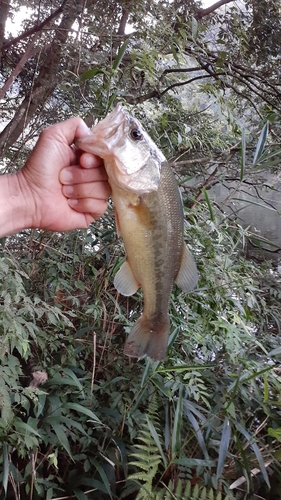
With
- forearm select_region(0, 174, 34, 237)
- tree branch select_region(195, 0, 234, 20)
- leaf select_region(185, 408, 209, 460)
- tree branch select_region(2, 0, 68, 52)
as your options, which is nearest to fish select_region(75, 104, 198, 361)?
forearm select_region(0, 174, 34, 237)

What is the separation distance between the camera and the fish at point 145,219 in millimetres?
1345

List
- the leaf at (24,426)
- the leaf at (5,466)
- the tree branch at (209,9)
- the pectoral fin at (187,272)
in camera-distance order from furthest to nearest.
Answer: the tree branch at (209,9)
the leaf at (24,426)
the leaf at (5,466)
the pectoral fin at (187,272)

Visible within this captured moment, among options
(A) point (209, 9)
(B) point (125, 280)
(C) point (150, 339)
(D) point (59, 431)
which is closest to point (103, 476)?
(D) point (59, 431)

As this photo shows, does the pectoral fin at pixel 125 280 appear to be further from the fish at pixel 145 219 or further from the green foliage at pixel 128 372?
the green foliage at pixel 128 372

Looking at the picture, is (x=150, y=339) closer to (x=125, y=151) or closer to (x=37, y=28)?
(x=125, y=151)

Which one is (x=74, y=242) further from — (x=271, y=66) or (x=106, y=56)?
(x=271, y=66)

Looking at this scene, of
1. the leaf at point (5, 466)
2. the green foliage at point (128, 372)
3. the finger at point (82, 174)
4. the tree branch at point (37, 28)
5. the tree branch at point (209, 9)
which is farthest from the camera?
the tree branch at point (209, 9)

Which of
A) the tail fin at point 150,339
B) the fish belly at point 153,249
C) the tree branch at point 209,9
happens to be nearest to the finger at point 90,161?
the fish belly at point 153,249

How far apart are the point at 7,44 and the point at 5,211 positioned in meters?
3.70

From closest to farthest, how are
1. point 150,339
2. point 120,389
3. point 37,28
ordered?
point 150,339, point 120,389, point 37,28

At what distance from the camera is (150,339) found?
65.2 inches

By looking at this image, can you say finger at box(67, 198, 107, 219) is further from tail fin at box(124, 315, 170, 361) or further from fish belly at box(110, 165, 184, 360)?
tail fin at box(124, 315, 170, 361)

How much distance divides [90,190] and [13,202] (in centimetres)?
33

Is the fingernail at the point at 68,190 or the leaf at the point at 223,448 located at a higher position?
the fingernail at the point at 68,190
